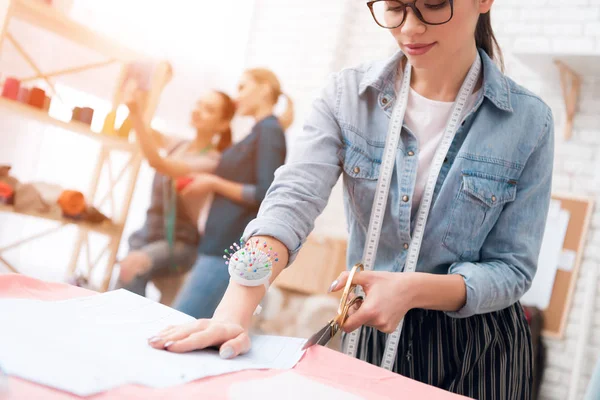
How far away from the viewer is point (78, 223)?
289cm

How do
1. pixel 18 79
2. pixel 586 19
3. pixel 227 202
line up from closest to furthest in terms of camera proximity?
pixel 18 79
pixel 227 202
pixel 586 19

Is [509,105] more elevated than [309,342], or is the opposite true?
[509,105]

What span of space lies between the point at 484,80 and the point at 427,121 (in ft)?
0.45

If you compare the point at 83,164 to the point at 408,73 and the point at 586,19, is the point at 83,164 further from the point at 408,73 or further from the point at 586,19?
the point at 586,19

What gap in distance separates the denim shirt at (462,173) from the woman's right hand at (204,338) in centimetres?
34

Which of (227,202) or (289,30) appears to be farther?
(289,30)

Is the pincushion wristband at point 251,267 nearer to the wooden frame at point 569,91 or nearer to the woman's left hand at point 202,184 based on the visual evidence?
the woman's left hand at point 202,184

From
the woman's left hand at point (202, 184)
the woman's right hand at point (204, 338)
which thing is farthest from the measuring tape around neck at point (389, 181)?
the woman's left hand at point (202, 184)

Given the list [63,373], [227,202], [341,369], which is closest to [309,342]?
[341,369]

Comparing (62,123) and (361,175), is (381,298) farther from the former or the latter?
(62,123)

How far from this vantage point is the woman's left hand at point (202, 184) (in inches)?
112

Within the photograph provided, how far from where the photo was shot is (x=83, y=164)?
10.7 feet

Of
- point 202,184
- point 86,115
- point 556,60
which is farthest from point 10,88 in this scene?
point 556,60

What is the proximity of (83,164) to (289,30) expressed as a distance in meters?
1.97
